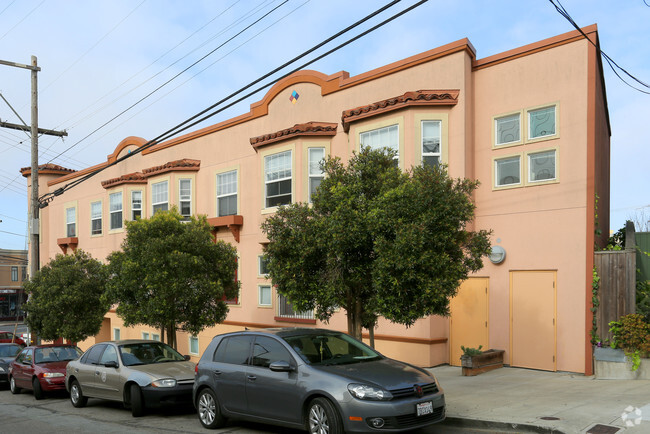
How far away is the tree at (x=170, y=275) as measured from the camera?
14.2m

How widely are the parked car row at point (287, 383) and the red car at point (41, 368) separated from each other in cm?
267

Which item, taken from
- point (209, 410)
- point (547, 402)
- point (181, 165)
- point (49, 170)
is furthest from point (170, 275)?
point (49, 170)

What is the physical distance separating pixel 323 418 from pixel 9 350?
1449cm

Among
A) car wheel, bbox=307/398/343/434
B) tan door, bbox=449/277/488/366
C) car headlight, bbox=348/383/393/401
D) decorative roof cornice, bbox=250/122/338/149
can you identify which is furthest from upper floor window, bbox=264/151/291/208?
car headlight, bbox=348/383/393/401

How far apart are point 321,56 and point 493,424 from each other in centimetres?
625

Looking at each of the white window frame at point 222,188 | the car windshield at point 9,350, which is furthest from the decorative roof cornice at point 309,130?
the car windshield at point 9,350

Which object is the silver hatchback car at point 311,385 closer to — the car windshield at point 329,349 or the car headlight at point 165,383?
the car windshield at point 329,349

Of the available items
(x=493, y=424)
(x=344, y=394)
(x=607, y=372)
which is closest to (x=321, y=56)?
(x=344, y=394)

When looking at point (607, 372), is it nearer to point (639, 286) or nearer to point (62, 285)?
point (639, 286)

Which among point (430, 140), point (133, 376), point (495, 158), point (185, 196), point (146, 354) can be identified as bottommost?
point (133, 376)

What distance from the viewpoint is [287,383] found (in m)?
7.97

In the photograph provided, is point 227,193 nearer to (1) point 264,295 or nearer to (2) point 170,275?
(1) point 264,295

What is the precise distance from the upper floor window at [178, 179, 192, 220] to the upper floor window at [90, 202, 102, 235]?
6.84 m

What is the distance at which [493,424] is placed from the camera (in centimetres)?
806
